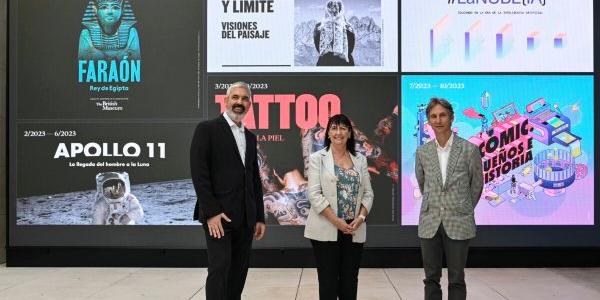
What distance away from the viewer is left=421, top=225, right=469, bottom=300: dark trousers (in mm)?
3855

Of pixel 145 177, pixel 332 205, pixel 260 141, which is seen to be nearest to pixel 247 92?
pixel 332 205

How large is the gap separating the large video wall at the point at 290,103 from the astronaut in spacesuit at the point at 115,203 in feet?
0.06

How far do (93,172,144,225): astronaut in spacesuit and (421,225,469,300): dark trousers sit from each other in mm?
4237

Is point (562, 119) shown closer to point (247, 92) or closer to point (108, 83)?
point (247, 92)

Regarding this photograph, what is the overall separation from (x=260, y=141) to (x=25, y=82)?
3.10m

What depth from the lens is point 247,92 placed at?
3.93m

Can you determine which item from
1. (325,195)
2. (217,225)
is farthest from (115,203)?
(325,195)

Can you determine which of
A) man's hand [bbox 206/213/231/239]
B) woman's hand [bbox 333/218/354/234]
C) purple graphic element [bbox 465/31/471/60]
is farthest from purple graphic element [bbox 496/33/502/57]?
man's hand [bbox 206/213/231/239]

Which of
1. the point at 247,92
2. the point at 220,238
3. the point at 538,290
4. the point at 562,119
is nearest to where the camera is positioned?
the point at 220,238

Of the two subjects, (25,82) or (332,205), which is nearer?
(332,205)

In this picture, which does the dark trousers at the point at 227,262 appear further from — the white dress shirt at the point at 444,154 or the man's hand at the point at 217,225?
the white dress shirt at the point at 444,154

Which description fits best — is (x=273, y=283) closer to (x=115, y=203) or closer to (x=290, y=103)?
(x=290, y=103)

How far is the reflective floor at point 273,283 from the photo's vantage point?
18.0ft

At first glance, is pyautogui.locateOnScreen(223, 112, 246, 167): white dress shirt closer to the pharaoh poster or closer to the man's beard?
the man's beard
